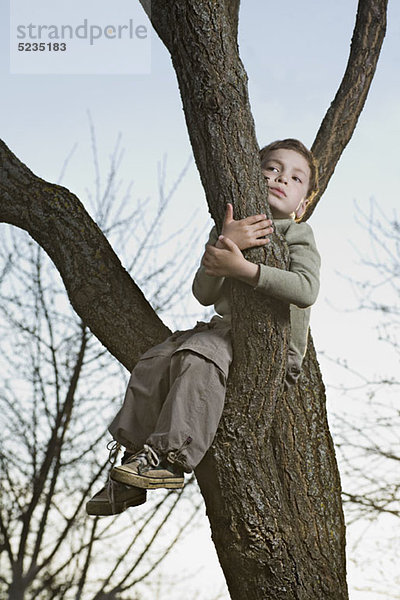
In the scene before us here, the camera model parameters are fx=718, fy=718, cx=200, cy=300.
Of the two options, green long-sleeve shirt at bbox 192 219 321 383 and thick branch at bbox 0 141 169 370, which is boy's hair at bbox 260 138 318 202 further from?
thick branch at bbox 0 141 169 370

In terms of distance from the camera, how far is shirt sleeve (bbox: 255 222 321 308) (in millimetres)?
2205

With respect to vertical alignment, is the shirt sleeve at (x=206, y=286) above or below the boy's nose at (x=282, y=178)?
below

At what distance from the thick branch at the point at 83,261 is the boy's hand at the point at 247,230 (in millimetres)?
590

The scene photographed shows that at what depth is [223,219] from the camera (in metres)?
2.32

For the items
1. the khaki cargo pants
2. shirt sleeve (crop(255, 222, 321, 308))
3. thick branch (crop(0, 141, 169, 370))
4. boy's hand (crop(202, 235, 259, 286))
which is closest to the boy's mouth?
shirt sleeve (crop(255, 222, 321, 308))

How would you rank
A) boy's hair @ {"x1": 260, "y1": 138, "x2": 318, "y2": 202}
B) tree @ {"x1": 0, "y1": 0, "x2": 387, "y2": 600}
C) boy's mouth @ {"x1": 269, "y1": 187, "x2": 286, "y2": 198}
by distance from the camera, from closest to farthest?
tree @ {"x1": 0, "y1": 0, "x2": 387, "y2": 600} < boy's mouth @ {"x1": 269, "y1": 187, "x2": 286, "y2": 198} < boy's hair @ {"x1": 260, "y1": 138, "x2": 318, "y2": 202}

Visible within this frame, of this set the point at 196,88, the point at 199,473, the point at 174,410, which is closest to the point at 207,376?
the point at 174,410

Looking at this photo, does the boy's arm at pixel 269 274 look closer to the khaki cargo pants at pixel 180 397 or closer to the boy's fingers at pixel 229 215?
the boy's fingers at pixel 229 215

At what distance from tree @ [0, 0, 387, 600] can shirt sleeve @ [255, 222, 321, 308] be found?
0.07 m

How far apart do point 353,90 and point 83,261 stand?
1925 mm

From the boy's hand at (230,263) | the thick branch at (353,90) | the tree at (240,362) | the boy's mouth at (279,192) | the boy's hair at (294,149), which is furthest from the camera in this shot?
the thick branch at (353,90)

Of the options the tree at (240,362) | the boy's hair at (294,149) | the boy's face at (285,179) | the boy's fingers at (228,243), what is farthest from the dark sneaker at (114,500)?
the boy's hair at (294,149)

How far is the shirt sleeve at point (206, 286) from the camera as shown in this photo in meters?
2.43

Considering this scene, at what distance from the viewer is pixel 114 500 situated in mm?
2113
